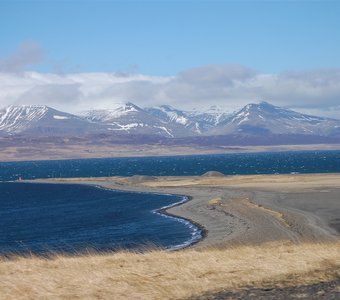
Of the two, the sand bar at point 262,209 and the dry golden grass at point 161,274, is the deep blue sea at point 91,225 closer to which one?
the sand bar at point 262,209

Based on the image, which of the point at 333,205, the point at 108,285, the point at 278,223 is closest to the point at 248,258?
the point at 108,285

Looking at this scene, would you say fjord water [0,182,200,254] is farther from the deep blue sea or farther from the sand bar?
the sand bar

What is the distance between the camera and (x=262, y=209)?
71938 mm

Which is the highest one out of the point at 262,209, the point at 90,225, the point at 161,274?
the point at 161,274

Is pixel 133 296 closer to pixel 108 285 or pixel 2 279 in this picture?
pixel 108 285

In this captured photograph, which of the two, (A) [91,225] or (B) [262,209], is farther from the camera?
(B) [262,209]

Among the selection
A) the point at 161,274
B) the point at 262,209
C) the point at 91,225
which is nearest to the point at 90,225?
the point at 91,225

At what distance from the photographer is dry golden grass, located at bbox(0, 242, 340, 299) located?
1556cm

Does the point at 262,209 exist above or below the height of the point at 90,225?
above

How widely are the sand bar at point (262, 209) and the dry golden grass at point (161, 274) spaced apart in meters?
23.3

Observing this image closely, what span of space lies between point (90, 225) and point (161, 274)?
159 ft

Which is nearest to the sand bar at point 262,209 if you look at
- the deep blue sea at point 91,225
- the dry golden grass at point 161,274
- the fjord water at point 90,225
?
the deep blue sea at point 91,225

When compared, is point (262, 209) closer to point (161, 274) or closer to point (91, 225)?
point (91, 225)

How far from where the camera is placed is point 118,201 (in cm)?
9956
